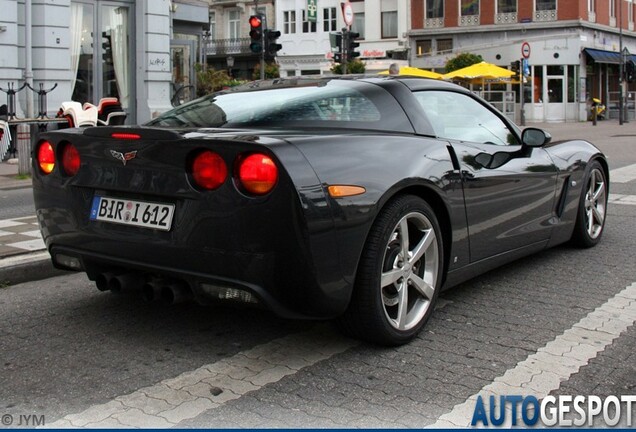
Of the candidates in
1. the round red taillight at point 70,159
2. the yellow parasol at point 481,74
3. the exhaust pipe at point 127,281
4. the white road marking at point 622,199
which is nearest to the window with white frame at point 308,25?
the yellow parasol at point 481,74

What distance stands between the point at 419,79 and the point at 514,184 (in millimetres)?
896

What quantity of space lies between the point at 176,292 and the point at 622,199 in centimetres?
721

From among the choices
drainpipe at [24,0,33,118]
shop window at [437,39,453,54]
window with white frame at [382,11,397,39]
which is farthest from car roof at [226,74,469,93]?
window with white frame at [382,11,397,39]

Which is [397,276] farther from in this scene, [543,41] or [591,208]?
[543,41]

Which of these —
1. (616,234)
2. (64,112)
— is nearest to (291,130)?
(616,234)

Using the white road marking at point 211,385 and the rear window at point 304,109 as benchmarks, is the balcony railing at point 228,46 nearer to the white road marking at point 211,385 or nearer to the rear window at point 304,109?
the rear window at point 304,109

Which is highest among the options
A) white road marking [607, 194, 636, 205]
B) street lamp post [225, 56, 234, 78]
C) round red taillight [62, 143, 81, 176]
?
street lamp post [225, 56, 234, 78]

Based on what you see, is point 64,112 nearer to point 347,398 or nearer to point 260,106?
point 260,106

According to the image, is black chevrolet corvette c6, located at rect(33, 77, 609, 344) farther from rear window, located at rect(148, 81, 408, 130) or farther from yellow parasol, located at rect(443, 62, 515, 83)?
yellow parasol, located at rect(443, 62, 515, 83)

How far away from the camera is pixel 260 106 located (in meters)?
4.20

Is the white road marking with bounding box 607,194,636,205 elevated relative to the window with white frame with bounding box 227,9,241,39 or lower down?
lower down

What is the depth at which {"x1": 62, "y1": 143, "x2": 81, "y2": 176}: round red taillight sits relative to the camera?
393 cm

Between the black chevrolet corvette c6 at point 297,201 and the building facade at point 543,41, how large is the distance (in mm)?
40690

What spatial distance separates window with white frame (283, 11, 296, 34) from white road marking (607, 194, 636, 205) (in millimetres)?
47712
